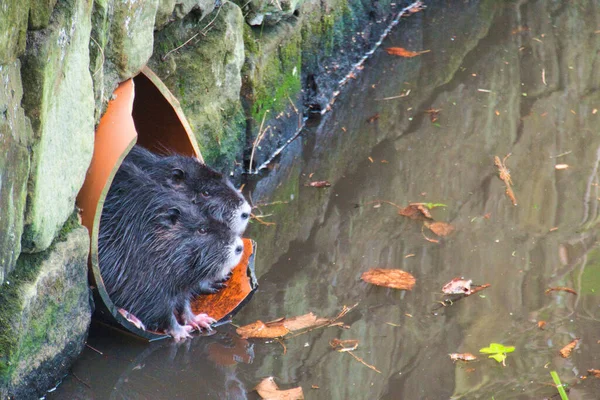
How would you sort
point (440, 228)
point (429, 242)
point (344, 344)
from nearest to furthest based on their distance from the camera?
point (344, 344)
point (429, 242)
point (440, 228)

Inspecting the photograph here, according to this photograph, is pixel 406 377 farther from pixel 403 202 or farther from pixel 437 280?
pixel 403 202

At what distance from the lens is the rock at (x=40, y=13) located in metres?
2.76

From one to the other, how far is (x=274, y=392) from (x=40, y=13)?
67.1 inches

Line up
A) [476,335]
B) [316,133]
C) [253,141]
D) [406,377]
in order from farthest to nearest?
[316,133] < [253,141] < [476,335] < [406,377]

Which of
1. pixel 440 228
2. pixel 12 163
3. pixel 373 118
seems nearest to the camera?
pixel 12 163

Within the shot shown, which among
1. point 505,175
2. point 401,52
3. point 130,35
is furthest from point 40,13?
point 401,52

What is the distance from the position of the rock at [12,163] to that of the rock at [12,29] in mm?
42

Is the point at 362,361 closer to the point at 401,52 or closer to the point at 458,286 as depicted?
the point at 458,286

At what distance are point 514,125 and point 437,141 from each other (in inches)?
23.0

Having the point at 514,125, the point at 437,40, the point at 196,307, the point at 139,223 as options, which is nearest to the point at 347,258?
the point at 196,307

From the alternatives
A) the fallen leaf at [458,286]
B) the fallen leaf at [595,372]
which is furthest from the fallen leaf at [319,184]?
the fallen leaf at [595,372]

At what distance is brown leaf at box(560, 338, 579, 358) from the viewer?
141 inches

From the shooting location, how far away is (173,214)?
387cm

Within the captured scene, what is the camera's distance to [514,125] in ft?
18.7
